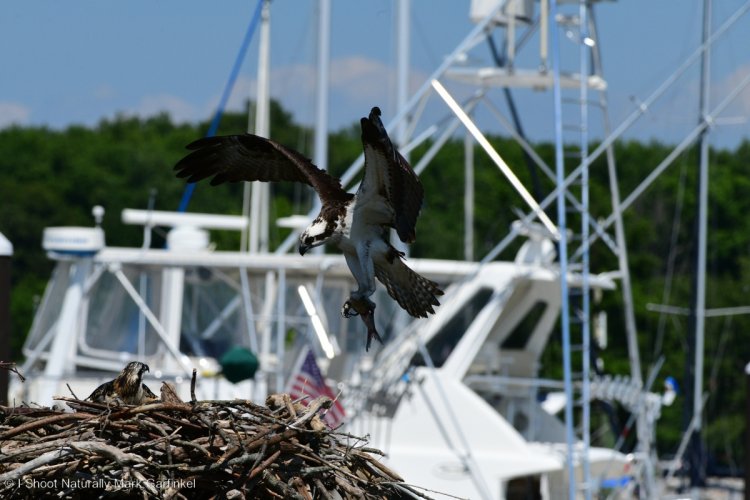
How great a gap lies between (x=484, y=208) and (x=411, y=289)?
4359cm

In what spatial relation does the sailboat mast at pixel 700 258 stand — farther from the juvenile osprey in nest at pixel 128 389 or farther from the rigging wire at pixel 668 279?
the juvenile osprey in nest at pixel 128 389

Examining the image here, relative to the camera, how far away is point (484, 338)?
19.6m

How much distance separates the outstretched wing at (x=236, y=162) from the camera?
375 inches

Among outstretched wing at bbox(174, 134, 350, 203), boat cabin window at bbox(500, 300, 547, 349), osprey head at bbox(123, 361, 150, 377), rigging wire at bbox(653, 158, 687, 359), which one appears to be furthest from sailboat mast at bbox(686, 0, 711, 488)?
osprey head at bbox(123, 361, 150, 377)

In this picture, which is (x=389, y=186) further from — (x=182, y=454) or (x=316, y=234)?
(x=182, y=454)

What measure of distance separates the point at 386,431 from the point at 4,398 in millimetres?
8869

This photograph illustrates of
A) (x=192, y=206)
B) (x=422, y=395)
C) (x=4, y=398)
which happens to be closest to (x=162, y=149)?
(x=192, y=206)

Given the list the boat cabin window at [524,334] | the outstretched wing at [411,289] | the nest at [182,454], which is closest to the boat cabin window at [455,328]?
the boat cabin window at [524,334]

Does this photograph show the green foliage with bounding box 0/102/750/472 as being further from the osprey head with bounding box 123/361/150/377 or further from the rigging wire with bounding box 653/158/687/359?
the osprey head with bounding box 123/361/150/377

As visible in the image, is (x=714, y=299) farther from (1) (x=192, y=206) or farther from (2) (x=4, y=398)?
(2) (x=4, y=398)

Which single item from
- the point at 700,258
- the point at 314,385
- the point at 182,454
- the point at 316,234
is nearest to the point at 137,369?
the point at 316,234

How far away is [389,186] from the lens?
28.2ft

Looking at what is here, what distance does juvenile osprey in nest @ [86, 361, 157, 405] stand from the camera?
8516mm

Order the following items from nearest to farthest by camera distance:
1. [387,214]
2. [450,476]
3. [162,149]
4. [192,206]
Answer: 1. [387,214]
2. [450,476]
3. [192,206]
4. [162,149]
